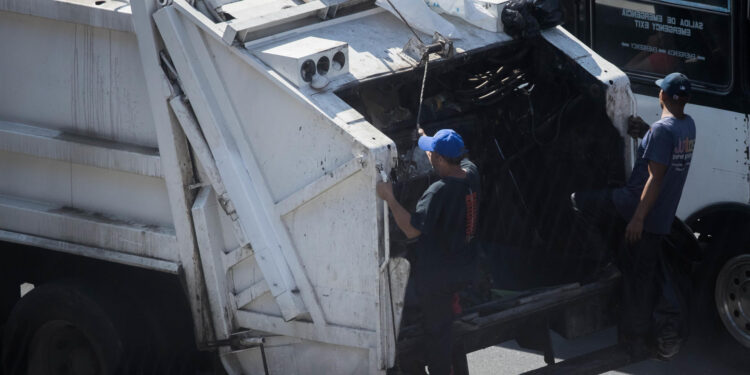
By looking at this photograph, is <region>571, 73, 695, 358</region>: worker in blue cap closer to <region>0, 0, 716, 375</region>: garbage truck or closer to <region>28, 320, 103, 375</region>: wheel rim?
<region>0, 0, 716, 375</region>: garbage truck

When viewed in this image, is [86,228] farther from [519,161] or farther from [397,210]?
[519,161]

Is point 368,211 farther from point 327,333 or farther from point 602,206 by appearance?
point 602,206

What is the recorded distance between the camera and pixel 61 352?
18.3 feet

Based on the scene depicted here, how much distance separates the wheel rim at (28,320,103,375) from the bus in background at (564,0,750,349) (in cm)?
331

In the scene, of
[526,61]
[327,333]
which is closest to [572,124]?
[526,61]

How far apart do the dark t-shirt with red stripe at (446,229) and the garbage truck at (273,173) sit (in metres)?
0.25

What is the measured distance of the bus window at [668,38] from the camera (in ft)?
20.2

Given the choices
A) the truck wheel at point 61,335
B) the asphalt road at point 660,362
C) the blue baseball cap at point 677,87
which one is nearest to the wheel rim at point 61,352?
the truck wheel at point 61,335

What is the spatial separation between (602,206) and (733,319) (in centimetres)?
137

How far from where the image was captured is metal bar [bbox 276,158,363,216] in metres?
4.45

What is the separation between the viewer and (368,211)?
4.45 meters

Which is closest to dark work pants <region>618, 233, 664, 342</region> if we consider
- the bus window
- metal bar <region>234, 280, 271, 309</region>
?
the bus window

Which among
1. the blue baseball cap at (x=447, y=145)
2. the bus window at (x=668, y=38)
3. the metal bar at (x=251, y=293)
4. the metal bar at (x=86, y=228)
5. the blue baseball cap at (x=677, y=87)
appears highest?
the bus window at (x=668, y=38)

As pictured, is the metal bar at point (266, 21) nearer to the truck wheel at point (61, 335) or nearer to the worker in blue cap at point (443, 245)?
the worker in blue cap at point (443, 245)
